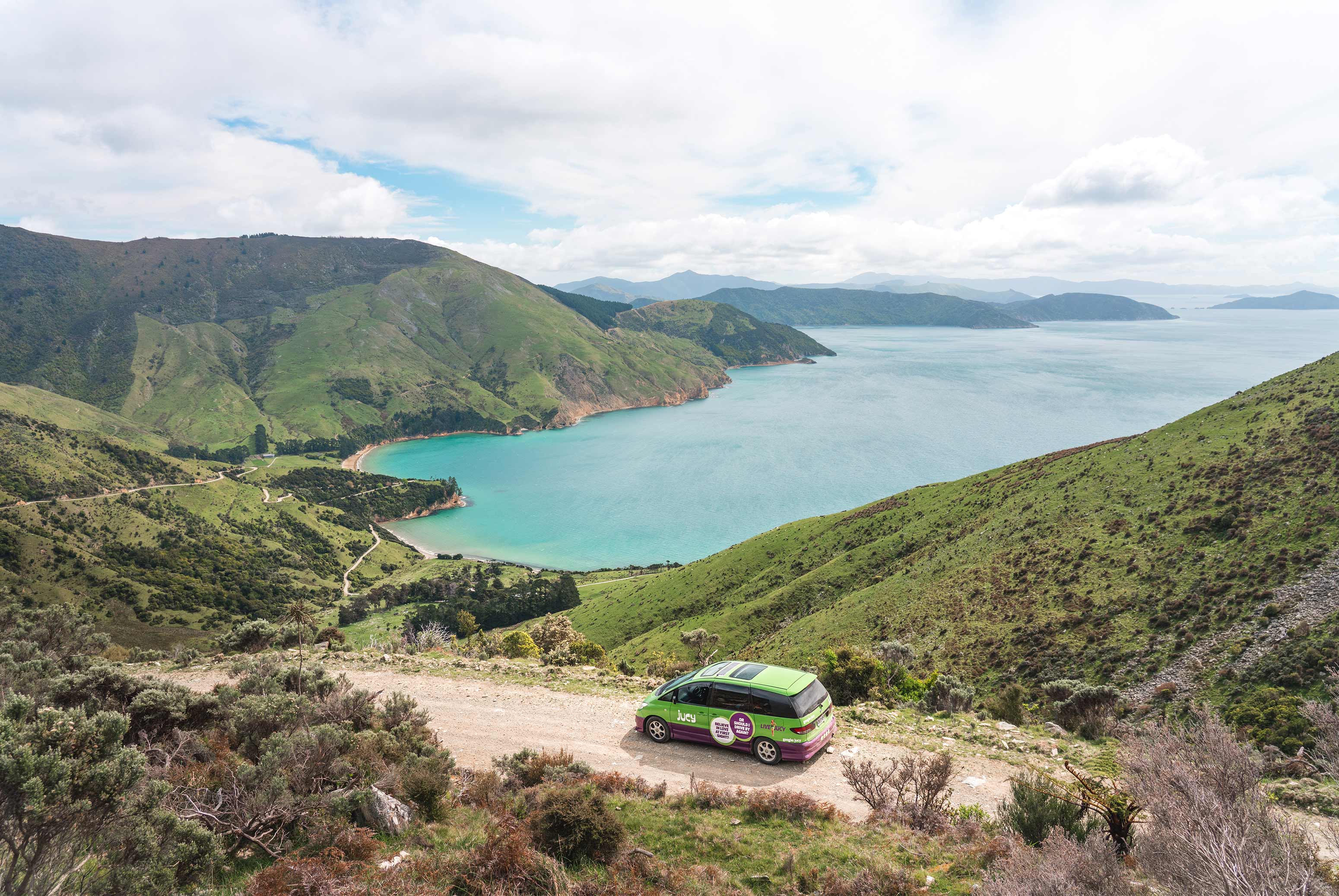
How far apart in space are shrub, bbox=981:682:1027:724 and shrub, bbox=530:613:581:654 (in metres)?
29.1

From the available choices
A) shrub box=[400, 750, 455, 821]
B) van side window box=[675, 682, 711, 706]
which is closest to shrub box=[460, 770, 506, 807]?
shrub box=[400, 750, 455, 821]

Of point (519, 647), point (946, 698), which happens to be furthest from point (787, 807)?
point (519, 647)

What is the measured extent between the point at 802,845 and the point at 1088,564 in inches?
1138

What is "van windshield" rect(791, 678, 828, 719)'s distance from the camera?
15234 millimetres

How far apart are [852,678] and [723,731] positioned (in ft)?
30.6

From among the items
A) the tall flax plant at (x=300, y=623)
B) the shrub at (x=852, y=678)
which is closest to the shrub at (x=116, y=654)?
the tall flax plant at (x=300, y=623)

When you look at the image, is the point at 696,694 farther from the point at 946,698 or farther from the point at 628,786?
the point at 946,698

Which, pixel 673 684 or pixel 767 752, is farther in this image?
pixel 673 684

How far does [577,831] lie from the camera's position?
11.1 metres

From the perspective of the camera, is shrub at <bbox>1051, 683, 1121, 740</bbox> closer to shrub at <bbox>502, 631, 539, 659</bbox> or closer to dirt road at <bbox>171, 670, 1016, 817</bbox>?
dirt road at <bbox>171, 670, 1016, 817</bbox>

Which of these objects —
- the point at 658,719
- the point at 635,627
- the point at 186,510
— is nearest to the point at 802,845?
the point at 658,719

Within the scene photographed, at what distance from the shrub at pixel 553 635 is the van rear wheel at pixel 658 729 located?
1083 inches

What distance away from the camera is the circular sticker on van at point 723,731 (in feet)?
52.9

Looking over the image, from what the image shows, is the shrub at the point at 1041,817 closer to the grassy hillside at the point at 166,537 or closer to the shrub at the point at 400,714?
the shrub at the point at 400,714
